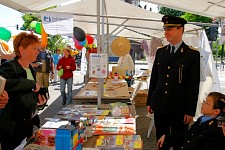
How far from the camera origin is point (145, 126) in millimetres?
5172

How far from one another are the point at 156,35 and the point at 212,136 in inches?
303

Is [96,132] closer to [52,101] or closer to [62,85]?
[62,85]

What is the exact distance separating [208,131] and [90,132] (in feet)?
2.90

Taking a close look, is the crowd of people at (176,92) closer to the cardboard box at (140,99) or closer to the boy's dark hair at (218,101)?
the boy's dark hair at (218,101)

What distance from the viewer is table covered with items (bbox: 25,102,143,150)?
147cm

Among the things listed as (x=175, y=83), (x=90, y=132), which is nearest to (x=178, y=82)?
(x=175, y=83)

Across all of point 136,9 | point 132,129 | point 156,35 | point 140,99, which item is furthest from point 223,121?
point 156,35

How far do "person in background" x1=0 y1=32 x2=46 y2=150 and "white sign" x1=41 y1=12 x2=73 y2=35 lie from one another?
121cm

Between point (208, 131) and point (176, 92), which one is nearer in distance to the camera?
point (208, 131)

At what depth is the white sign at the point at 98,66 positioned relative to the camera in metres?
3.04

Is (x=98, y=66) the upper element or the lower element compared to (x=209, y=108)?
upper

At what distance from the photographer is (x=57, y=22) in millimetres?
3141

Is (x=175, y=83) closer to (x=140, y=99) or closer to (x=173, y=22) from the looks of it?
(x=173, y=22)

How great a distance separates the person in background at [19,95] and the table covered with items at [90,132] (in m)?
0.15
